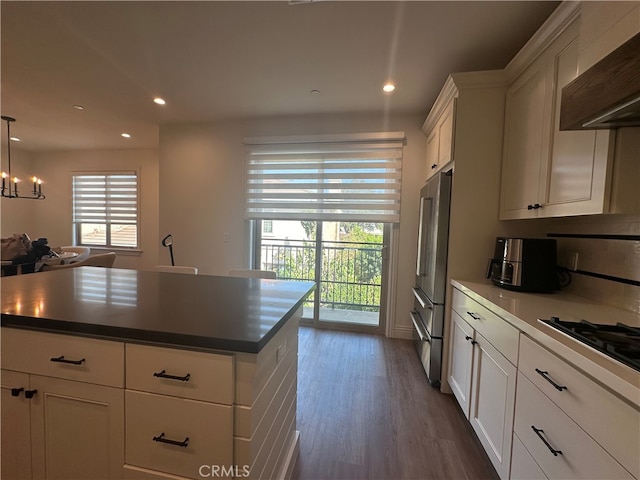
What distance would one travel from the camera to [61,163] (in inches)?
209

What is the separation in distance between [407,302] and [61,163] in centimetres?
676

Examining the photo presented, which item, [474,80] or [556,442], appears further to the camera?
[474,80]

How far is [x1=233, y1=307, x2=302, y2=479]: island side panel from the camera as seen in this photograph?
2.83 feet

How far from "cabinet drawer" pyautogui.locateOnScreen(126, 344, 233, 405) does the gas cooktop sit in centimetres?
116

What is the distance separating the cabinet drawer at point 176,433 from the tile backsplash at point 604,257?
1891 mm

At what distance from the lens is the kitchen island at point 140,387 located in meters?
0.87

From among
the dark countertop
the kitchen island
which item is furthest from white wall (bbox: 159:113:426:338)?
the kitchen island

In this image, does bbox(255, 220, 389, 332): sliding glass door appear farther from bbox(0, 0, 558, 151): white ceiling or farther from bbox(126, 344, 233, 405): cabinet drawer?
bbox(126, 344, 233, 405): cabinet drawer

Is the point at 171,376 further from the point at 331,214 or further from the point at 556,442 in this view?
the point at 331,214

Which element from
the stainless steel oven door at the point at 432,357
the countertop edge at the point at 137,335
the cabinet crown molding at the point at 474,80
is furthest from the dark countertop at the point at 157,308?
the cabinet crown molding at the point at 474,80

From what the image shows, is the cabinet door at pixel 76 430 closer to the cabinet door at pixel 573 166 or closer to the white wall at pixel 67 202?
the cabinet door at pixel 573 166

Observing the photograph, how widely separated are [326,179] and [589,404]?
288 cm

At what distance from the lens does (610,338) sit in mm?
956

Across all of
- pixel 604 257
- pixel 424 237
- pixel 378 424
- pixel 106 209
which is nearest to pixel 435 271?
pixel 424 237
